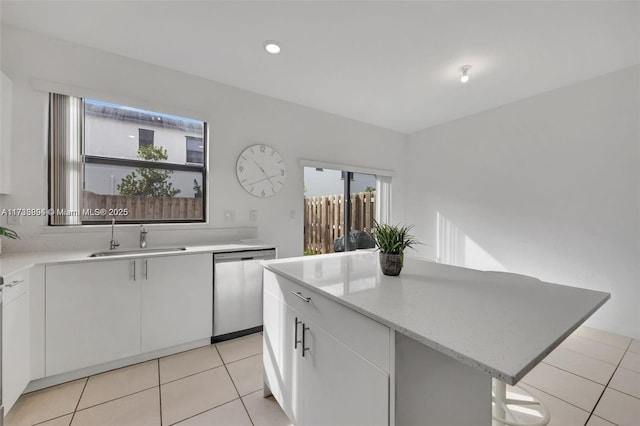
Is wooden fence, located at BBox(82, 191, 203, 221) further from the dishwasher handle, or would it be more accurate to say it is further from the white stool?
the white stool

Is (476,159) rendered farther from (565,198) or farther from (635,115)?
(635,115)

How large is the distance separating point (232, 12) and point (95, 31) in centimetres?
118

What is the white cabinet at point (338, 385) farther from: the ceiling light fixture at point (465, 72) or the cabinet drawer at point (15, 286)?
the ceiling light fixture at point (465, 72)

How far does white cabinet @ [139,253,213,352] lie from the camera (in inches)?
80.0

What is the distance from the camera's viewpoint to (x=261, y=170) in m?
3.08

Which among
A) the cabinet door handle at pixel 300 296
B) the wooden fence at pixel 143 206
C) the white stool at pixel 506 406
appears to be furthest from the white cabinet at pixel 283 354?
the wooden fence at pixel 143 206

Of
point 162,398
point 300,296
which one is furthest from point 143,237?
point 300,296

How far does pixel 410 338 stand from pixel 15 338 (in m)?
2.20

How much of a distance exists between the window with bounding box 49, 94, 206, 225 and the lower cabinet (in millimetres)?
709

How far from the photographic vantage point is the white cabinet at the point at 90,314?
5.63 ft

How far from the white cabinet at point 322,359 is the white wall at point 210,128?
1584 millimetres

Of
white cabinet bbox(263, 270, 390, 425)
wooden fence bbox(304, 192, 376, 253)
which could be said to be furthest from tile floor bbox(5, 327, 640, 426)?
wooden fence bbox(304, 192, 376, 253)

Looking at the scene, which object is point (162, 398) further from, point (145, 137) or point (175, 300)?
point (145, 137)

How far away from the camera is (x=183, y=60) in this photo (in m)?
2.45
